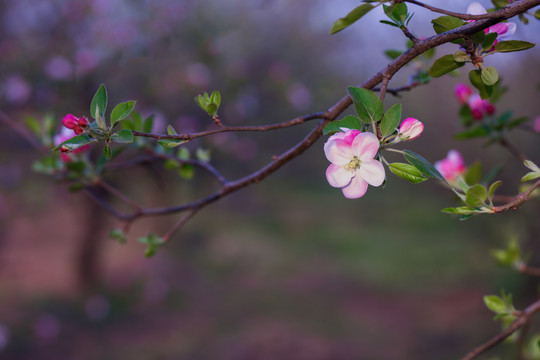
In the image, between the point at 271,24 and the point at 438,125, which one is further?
the point at 271,24

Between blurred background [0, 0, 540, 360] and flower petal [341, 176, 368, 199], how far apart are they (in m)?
1.67

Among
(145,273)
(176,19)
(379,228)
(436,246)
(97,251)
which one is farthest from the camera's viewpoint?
(379,228)

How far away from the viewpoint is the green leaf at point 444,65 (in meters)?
0.49

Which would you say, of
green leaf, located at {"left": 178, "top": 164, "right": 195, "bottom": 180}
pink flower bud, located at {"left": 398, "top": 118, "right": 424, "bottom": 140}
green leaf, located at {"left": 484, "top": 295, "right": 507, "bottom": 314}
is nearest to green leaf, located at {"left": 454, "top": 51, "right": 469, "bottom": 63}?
pink flower bud, located at {"left": 398, "top": 118, "right": 424, "bottom": 140}

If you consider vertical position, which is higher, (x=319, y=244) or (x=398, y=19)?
(x=398, y=19)

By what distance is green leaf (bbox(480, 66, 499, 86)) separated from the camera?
48 centimetres

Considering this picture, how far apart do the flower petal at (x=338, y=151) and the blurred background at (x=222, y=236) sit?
5.53 feet

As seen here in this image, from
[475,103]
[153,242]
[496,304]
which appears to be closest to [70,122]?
[153,242]

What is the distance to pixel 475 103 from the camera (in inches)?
34.1

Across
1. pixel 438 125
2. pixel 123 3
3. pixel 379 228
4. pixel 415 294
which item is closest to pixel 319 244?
pixel 379 228

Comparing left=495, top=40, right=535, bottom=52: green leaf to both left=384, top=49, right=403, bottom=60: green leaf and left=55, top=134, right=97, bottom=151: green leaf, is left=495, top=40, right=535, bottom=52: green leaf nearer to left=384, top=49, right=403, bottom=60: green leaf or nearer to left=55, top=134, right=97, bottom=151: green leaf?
left=384, top=49, right=403, bottom=60: green leaf

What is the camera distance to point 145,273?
12.2 ft

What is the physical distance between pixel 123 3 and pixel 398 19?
275 centimetres

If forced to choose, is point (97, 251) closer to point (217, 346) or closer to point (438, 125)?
point (217, 346)
